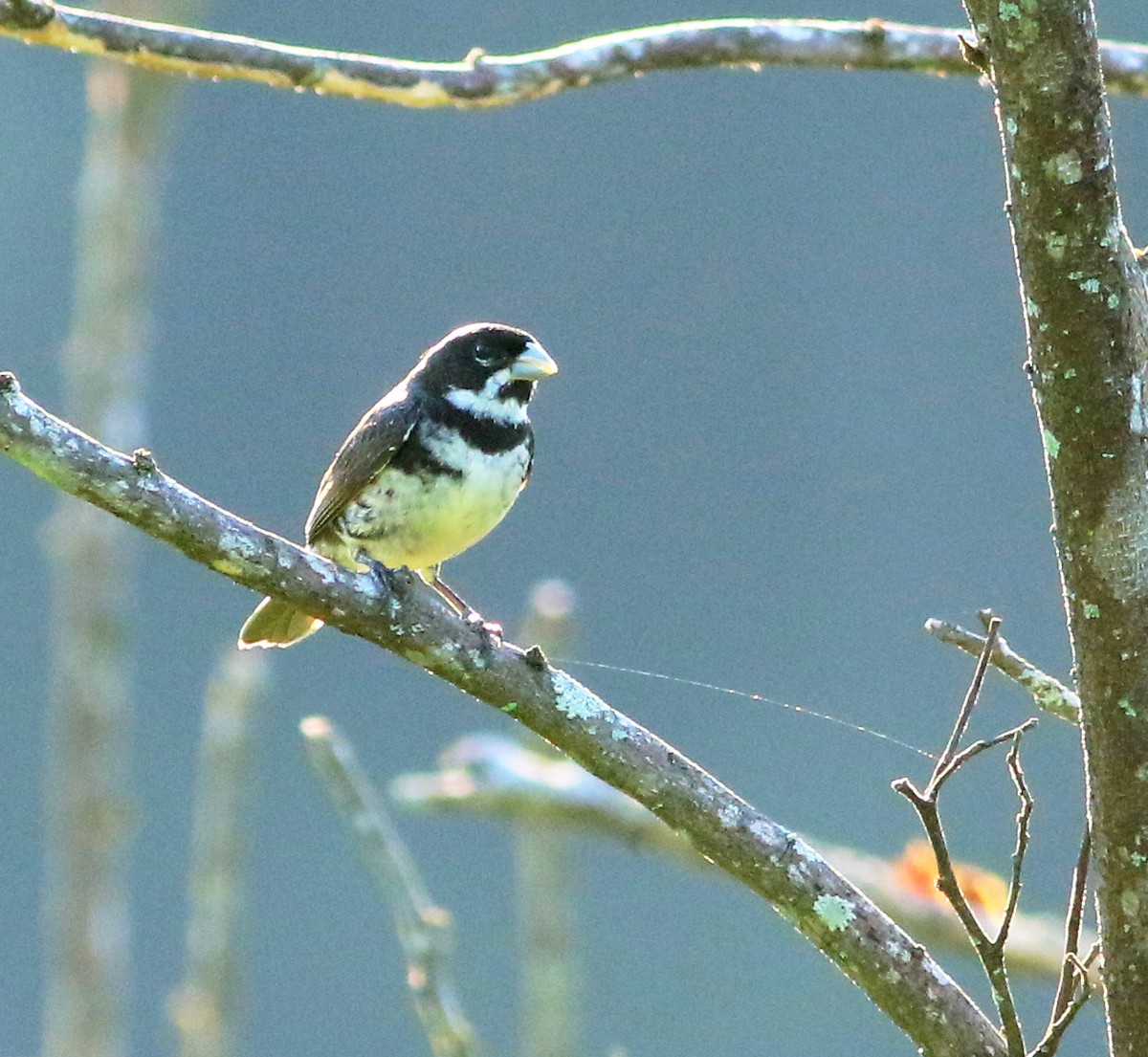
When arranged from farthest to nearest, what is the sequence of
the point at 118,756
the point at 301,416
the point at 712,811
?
1. the point at 301,416
2. the point at 118,756
3. the point at 712,811

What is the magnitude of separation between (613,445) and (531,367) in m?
5.30

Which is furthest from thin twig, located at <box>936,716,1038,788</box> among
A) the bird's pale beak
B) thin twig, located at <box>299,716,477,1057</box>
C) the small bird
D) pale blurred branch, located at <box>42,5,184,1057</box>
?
pale blurred branch, located at <box>42,5,184,1057</box>

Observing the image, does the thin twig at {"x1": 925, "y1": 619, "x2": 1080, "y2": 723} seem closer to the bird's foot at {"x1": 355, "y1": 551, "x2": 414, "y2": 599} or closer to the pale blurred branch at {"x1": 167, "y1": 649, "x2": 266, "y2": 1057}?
the bird's foot at {"x1": 355, "y1": 551, "x2": 414, "y2": 599}

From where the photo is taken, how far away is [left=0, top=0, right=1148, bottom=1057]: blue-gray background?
881 centimetres

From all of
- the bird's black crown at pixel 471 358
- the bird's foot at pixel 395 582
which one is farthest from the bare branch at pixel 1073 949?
the bird's black crown at pixel 471 358

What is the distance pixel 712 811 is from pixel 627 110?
28.9ft

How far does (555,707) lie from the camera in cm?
253

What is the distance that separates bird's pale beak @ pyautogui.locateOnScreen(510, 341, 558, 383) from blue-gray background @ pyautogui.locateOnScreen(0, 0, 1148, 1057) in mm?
4107

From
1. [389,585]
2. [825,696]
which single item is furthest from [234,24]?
[389,585]

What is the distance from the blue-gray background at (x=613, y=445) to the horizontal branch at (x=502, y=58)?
446 centimetres

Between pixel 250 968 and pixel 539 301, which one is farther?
pixel 539 301

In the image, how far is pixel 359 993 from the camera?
8719mm

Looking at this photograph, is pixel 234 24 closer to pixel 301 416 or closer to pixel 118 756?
pixel 301 416

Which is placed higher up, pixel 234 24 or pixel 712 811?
pixel 234 24
